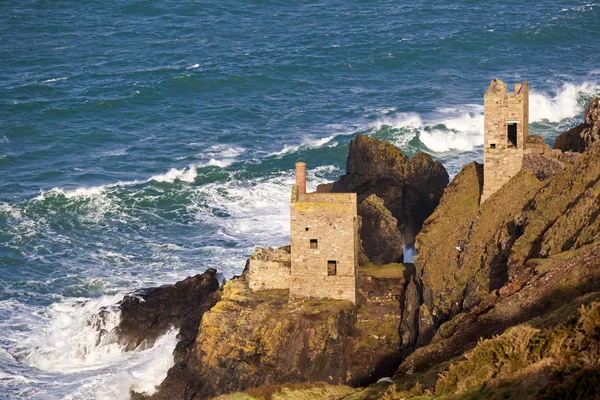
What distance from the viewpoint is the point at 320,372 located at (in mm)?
64438

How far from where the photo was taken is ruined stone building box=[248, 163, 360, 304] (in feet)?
218

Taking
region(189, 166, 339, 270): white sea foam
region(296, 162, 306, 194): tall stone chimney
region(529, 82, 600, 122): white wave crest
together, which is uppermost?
region(296, 162, 306, 194): tall stone chimney

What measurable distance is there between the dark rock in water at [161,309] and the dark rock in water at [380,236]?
8.60 m

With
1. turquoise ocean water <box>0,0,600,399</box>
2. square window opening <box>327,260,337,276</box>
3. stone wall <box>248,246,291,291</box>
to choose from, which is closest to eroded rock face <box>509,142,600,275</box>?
square window opening <box>327,260,337,276</box>

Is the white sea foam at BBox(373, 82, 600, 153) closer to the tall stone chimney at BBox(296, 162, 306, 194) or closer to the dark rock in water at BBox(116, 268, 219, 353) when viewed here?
the dark rock in water at BBox(116, 268, 219, 353)

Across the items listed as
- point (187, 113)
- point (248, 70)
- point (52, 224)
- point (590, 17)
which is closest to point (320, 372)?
point (52, 224)

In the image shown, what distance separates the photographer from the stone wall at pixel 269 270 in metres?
68.5

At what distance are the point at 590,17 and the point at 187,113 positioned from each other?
5305 cm

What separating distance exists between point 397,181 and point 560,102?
139ft

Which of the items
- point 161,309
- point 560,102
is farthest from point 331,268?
point 560,102

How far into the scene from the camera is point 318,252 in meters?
66.9

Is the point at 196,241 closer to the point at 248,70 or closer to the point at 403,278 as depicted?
the point at 403,278

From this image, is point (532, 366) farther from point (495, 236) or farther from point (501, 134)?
point (501, 134)

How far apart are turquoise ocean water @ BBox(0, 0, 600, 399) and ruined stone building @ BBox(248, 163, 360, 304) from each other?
8312 mm
